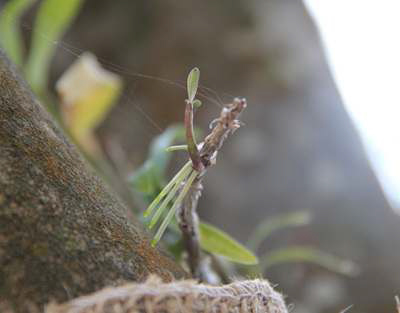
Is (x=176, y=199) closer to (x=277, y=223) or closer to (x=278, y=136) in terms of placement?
(x=277, y=223)

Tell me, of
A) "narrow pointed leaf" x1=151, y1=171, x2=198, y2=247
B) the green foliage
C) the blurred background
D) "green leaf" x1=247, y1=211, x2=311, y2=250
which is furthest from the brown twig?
the blurred background

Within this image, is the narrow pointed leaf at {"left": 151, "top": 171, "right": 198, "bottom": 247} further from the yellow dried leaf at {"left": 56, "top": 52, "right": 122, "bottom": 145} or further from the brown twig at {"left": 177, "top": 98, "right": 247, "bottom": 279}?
the yellow dried leaf at {"left": 56, "top": 52, "right": 122, "bottom": 145}

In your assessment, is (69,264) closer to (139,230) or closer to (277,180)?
(139,230)

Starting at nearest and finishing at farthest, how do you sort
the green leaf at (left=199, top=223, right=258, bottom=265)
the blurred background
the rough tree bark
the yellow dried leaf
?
the rough tree bark → the green leaf at (left=199, top=223, right=258, bottom=265) → the yellow dried leaf → the blurred background

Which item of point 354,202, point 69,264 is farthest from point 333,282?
point 69,264

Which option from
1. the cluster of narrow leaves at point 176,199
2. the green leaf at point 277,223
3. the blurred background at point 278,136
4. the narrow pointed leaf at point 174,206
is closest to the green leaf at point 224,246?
the cluster of narrow leaves at point 176,199

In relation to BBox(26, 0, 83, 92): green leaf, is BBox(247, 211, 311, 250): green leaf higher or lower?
lower

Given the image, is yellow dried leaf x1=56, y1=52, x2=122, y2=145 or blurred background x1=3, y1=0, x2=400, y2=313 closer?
yellow dried leaf x1=56, y1=52, x2=122, y2=145
